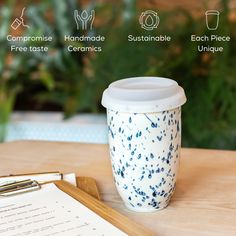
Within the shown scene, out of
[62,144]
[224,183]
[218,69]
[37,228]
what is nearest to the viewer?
[37,228]

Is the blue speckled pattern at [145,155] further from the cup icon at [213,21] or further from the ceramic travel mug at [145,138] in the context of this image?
the cup icon at [213,21]

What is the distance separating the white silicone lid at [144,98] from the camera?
1.90 ft

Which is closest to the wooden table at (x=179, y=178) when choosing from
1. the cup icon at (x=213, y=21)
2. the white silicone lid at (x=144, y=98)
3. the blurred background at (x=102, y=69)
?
the white silicone lid at (x=144, y=98)

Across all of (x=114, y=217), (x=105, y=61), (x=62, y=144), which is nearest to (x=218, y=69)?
(x=105, y=61)

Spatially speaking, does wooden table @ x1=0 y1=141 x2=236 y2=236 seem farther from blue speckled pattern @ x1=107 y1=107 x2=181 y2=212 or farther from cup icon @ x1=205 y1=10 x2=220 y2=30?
cup icon @ x1=205 y1=10 x2=220 y2=30

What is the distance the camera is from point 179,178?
0.75 meters

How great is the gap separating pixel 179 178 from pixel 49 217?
0.26 m

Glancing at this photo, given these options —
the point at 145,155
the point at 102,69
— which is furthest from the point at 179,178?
the point at 102,69

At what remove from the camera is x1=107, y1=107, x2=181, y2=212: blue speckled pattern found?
59cm

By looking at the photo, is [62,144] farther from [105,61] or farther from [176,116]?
[105,61]

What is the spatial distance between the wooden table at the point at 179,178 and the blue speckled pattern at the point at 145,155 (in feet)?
0.08

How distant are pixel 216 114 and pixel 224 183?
763 mm

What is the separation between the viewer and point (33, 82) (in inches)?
70.1

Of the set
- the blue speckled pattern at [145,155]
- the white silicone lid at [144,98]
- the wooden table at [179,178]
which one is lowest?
the wooden table at [179,178]
